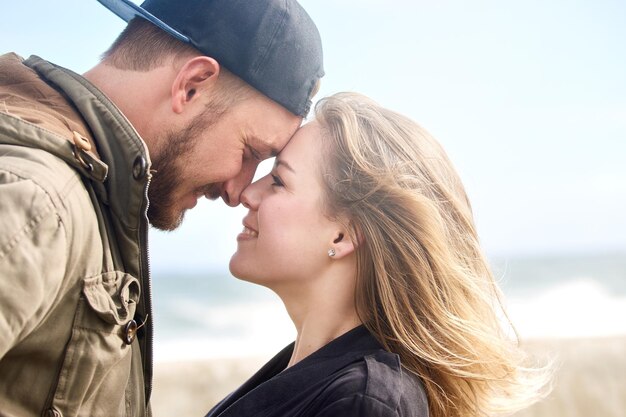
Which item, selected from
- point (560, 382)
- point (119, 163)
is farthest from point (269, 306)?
point (119, 163)

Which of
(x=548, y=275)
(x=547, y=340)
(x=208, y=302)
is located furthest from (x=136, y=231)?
(x=548, y=275)

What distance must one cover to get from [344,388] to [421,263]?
0.56 metres

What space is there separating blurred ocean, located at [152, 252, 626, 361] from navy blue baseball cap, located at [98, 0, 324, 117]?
14.8 m

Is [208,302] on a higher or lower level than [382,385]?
lower

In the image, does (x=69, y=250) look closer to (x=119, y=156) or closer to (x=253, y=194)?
(x=119, y=156)

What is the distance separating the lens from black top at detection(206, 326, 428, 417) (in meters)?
2.22

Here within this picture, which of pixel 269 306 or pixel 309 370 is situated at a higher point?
pixel 309 370

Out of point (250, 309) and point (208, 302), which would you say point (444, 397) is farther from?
point (208, 302)

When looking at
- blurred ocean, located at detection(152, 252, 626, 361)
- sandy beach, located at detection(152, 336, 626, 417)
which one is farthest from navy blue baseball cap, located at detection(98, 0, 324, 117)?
blurred ocean, located at detection(152, 252, 626, 361)

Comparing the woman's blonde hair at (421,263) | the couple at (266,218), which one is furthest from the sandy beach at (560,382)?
the couple at (266,218)

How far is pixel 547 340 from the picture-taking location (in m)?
7.00

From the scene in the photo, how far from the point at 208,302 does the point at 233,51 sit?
25.4 metres

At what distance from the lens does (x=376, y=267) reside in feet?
8.75

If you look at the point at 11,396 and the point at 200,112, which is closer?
the point at 11,396
